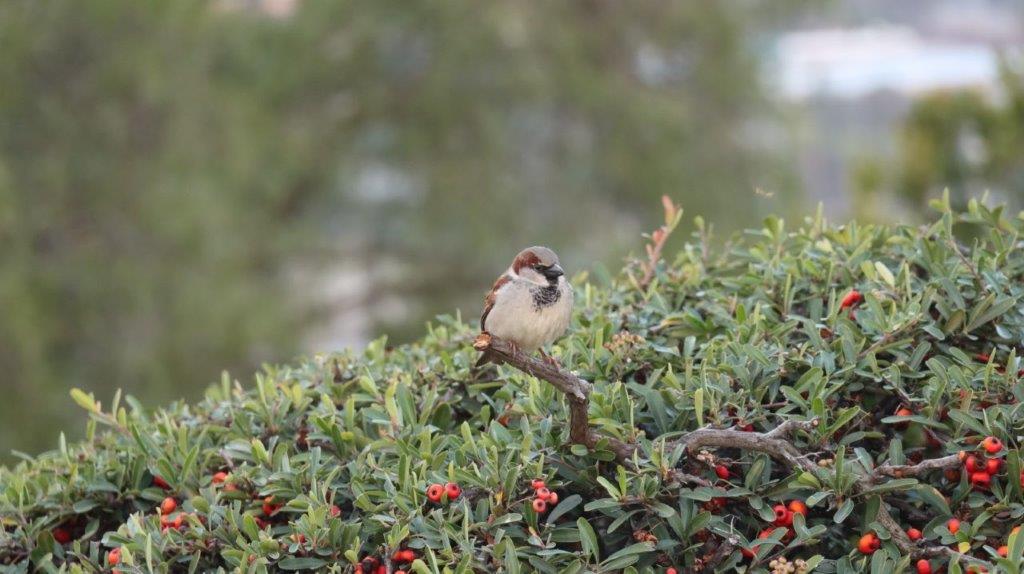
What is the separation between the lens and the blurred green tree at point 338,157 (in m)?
8.76

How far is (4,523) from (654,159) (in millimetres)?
10074

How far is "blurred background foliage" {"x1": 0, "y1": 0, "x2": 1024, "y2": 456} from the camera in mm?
8609

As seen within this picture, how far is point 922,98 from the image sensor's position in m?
9.17

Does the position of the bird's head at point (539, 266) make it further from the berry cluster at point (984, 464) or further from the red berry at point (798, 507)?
the berry cluster at point (984, 464)

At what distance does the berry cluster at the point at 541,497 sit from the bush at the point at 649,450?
0.02m

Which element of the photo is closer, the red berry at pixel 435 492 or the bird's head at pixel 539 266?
the red berry at pixel 435 492

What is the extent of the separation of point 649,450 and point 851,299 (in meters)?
0.74

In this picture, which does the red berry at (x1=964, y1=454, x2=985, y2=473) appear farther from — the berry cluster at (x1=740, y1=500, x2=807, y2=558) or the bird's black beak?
the bird's black beak

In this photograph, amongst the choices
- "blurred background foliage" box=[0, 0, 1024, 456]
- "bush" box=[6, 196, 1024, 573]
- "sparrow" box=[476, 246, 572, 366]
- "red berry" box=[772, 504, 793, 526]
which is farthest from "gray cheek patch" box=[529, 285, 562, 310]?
"blurred background foliage" box=[0, 0, 1024, 456]

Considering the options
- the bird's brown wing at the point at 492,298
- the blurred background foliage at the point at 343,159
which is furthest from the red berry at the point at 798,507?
the blurred background foliage at the point at 343,159

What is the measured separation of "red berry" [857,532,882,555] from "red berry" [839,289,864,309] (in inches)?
26.7

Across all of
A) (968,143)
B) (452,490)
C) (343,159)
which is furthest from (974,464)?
(343,159)

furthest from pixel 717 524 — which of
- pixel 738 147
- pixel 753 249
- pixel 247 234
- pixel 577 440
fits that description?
pixel 738 147

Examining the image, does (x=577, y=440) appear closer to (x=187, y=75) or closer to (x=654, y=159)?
(x=187, y=75)
